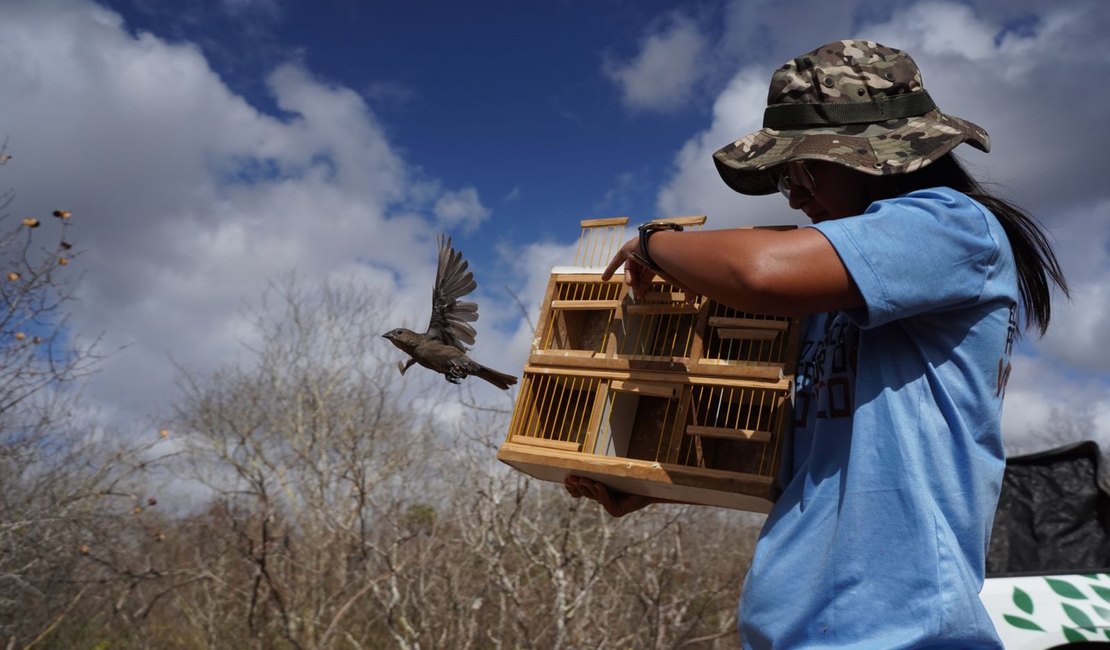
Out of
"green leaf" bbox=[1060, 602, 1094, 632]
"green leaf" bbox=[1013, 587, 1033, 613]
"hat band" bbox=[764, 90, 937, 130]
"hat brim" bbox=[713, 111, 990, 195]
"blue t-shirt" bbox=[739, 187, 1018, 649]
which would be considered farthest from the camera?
"green leaf" bbox=[1013, 587, 1033, 613]

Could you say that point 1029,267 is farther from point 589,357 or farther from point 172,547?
point 172,547

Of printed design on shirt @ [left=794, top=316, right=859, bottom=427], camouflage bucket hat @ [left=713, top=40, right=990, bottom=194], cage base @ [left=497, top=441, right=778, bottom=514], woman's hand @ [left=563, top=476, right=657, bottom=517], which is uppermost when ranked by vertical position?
camouflage bucket hat @ [left=713, top=40, right=990, bottom=194]

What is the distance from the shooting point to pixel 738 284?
1.48m

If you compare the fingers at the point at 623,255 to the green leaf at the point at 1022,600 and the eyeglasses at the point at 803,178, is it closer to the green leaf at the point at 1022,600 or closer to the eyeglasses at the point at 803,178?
the eyeglasses at the point at 803,178

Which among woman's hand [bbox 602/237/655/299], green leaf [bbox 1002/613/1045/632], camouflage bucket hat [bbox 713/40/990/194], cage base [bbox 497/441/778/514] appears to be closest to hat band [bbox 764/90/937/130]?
camouflage bucket hat [bbox 713/40/990/194]

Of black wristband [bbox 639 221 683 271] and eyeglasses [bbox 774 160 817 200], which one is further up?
eyeglasses [bbox 774 160 817 200]

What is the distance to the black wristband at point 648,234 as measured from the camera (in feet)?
6.07

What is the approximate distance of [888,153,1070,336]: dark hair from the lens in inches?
65.9

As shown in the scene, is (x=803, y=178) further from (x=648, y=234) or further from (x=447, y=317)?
(x=447, y=317)

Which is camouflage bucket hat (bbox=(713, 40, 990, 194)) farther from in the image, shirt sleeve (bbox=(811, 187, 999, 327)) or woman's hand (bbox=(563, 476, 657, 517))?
woman's hand (bbox=(563, 476, 657, 517))

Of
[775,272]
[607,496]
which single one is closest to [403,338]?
[607,496]

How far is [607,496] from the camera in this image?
2367 mm

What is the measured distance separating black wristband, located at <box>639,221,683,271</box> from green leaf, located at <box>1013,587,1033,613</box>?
3711 mm

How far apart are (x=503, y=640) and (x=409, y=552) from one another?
1.53 metres
